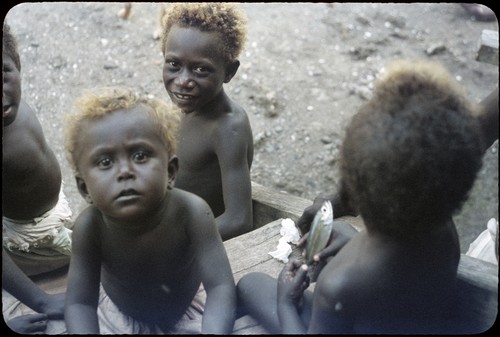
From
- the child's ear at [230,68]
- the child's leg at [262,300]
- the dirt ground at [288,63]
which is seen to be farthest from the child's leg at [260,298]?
the dirt ground at [288,63]

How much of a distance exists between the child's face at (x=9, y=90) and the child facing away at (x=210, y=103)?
0.71 metres

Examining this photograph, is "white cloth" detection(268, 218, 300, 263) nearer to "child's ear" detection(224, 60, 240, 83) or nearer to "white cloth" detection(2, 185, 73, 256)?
"child's ear" detection(224, 60, 240, 83)

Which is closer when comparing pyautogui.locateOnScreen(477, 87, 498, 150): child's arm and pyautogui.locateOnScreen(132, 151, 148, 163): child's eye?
pyautogui.locateOnScreen(477, 87, 498, 150): child's arm

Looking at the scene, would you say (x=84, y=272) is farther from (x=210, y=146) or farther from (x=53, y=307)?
(x=210, y=146)

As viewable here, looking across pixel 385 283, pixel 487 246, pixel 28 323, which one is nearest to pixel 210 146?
pixel 28 323

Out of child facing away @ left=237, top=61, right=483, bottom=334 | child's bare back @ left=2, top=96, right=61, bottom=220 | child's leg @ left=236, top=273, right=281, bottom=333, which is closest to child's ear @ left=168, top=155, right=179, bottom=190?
child's leg @ left=236, top=273, right=281, bottom=333

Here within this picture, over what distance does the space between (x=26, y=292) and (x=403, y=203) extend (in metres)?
1.48

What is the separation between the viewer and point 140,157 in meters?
2.03

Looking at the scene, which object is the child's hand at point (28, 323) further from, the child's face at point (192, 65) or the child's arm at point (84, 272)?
the child's face at point (192, 65)

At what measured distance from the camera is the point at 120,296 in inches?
91.4

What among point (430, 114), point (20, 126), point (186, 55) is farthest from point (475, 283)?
point (20, 126)

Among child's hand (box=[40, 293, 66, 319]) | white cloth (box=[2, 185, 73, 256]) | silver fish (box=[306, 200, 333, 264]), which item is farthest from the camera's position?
white cloth (box=[2, 185, 73, 256])

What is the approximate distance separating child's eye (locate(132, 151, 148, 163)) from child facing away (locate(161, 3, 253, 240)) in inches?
36.2

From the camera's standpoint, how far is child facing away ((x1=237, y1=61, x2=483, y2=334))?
1636 mm
